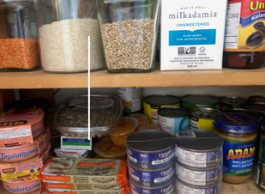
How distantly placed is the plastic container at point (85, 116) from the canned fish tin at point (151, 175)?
22 cm

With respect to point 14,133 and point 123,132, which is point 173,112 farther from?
point 14,133

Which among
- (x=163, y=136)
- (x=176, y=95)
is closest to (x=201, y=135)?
(x=163, y=136)

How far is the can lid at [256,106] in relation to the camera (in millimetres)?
806

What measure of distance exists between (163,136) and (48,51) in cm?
42

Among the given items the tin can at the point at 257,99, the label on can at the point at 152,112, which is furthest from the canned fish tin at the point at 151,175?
the tin can at the point at 257,99

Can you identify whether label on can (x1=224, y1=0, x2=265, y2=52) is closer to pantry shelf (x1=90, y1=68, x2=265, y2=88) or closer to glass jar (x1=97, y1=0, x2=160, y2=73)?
pantry shelf (x1=90, y1=68, x2=265, y2=88)

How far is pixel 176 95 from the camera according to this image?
101cm

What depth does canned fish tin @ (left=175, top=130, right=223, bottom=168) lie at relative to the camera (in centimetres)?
57

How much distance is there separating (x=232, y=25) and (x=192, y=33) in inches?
4.2

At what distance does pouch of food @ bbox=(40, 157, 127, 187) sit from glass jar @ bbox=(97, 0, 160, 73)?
0.32 m

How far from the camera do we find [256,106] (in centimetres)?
84

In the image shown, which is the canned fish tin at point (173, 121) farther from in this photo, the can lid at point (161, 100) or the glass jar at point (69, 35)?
the glass jar at point (69, 35)

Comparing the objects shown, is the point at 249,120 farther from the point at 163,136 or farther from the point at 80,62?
the point at 80,62

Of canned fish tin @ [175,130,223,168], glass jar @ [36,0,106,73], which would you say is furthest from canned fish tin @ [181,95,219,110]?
glass jar @ [36,0,106,73]
